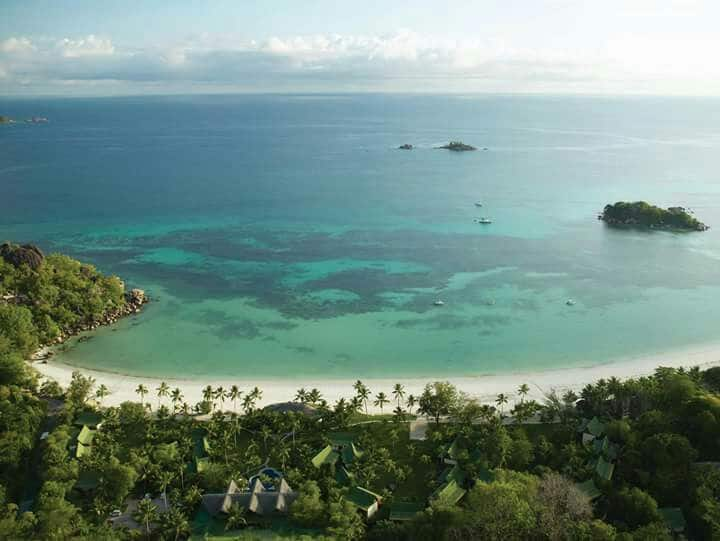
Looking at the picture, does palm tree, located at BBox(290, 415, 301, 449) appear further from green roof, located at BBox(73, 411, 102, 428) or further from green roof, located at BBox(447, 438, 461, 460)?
green roof, located at BBox(73, 411, 102, 428)

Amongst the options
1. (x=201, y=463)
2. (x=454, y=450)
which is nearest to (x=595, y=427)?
(x=454, y=450)

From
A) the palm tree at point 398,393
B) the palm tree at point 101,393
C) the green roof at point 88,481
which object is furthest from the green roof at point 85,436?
the palm tree at point 398,393

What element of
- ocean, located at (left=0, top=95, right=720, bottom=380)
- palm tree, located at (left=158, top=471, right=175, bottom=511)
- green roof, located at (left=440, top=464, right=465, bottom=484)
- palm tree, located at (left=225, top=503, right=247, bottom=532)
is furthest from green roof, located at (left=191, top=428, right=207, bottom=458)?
green roof, located at (left=440, top=464, right=465, bottom=484)

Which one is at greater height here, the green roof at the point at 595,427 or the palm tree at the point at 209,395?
the green roof at the point at 595,427

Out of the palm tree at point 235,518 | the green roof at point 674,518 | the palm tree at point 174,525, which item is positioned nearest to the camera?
the green roof at point 674,518

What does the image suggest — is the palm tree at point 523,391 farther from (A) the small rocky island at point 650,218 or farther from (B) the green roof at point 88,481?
(A) the small rocky island at point 650,218

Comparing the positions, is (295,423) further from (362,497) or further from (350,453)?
(362,497)
